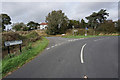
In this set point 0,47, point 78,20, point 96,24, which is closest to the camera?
point 0,47

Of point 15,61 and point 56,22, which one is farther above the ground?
point 56,22

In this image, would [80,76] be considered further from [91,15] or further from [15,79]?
[91,15]

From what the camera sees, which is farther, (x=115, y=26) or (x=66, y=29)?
(x=66, y=29)

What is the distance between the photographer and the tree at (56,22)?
162 feet

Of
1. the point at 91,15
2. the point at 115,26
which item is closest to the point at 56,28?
the point at 91,15

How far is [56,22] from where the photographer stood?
164ft

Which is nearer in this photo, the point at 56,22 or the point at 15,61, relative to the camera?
the point at 15,61

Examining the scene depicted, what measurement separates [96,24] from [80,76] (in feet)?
173

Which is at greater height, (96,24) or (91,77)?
(96,24)

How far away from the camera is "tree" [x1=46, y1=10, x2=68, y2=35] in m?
49.5

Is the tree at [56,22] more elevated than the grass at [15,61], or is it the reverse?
the tree at [56,22]

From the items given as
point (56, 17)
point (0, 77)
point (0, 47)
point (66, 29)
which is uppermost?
point (56, 17)

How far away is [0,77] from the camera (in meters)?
4.43

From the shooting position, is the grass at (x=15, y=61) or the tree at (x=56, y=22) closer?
the grass at (x=15, y=61)
